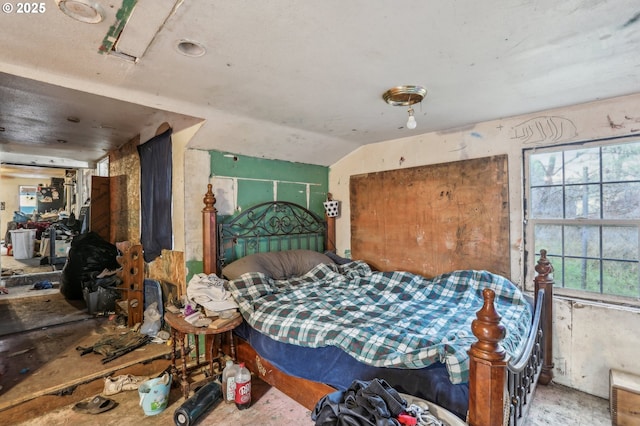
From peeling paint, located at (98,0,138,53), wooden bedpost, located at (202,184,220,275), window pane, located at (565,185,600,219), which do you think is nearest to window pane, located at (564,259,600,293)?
window pane, located at (565,185,600,219)

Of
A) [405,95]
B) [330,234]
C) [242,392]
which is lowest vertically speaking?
[242,392]

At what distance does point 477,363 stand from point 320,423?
657 millimetres

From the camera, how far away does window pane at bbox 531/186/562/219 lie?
2471 mm

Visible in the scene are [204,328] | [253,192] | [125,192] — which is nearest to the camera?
[204,328]

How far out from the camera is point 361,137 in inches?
128

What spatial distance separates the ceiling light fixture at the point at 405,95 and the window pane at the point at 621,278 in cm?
190

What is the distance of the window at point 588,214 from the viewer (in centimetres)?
218

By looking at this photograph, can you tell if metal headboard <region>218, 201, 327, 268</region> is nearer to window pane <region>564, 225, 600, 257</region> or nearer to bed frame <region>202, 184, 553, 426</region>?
bed frame <region>202, 184, 553, 426</region>

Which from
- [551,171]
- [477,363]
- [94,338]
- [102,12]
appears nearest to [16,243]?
[94,338]

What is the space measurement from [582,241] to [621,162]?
0.66 meters

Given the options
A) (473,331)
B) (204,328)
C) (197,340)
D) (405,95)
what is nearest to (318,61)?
(405,95)

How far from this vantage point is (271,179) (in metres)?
3.36

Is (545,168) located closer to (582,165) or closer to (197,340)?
(582,165)
